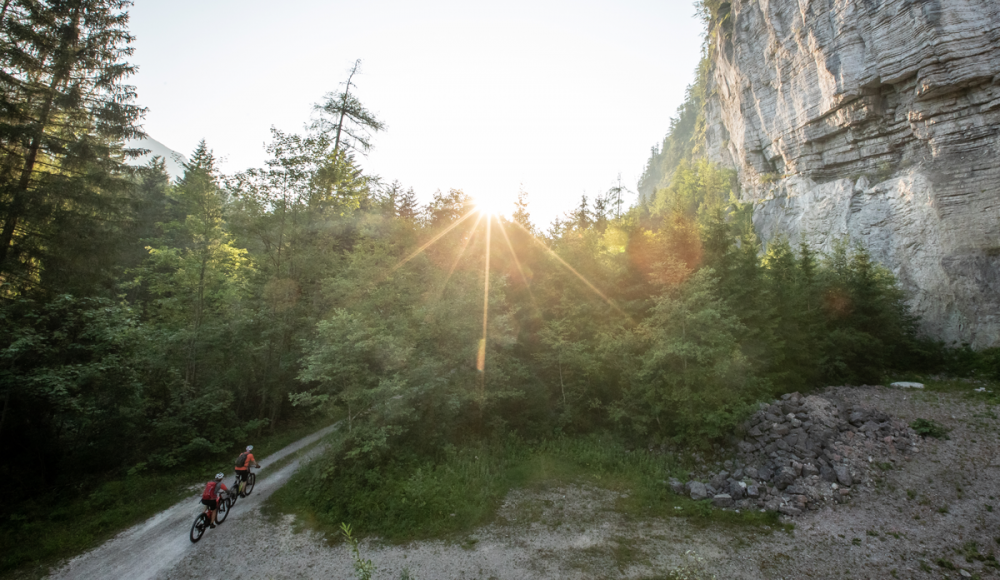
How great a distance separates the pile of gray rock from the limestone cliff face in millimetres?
17220

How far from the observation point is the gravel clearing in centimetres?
752

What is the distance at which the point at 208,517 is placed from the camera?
8.97m

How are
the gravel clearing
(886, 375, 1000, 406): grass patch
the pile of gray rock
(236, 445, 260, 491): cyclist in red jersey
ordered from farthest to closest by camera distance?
(886, 375, 1000, 406): grass patch, (236, 445, 260, 491): cyclist in red jersey, the pile of gray rock, the gravel clearing

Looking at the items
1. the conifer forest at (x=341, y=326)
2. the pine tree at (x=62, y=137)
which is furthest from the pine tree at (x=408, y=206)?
the pine tree at (x=62, y=137)

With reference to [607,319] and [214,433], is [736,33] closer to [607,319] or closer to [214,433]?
[607,319]

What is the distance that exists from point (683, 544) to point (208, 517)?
11161 millimetres

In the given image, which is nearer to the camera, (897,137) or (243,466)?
(243,466)

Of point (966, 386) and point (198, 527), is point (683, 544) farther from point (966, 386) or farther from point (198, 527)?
point (966, 386)

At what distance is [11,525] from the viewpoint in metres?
8.73

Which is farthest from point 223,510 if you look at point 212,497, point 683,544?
point 683,544

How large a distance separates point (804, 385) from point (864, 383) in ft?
13.8

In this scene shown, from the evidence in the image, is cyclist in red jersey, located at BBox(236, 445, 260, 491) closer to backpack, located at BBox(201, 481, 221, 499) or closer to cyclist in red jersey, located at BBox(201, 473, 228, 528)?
cyclist in red jersey, located at BBox(201, 473, 228, 528)

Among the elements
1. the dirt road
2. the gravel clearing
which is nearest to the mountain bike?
the dirt road

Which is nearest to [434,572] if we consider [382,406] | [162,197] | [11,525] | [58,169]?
[382,406]
